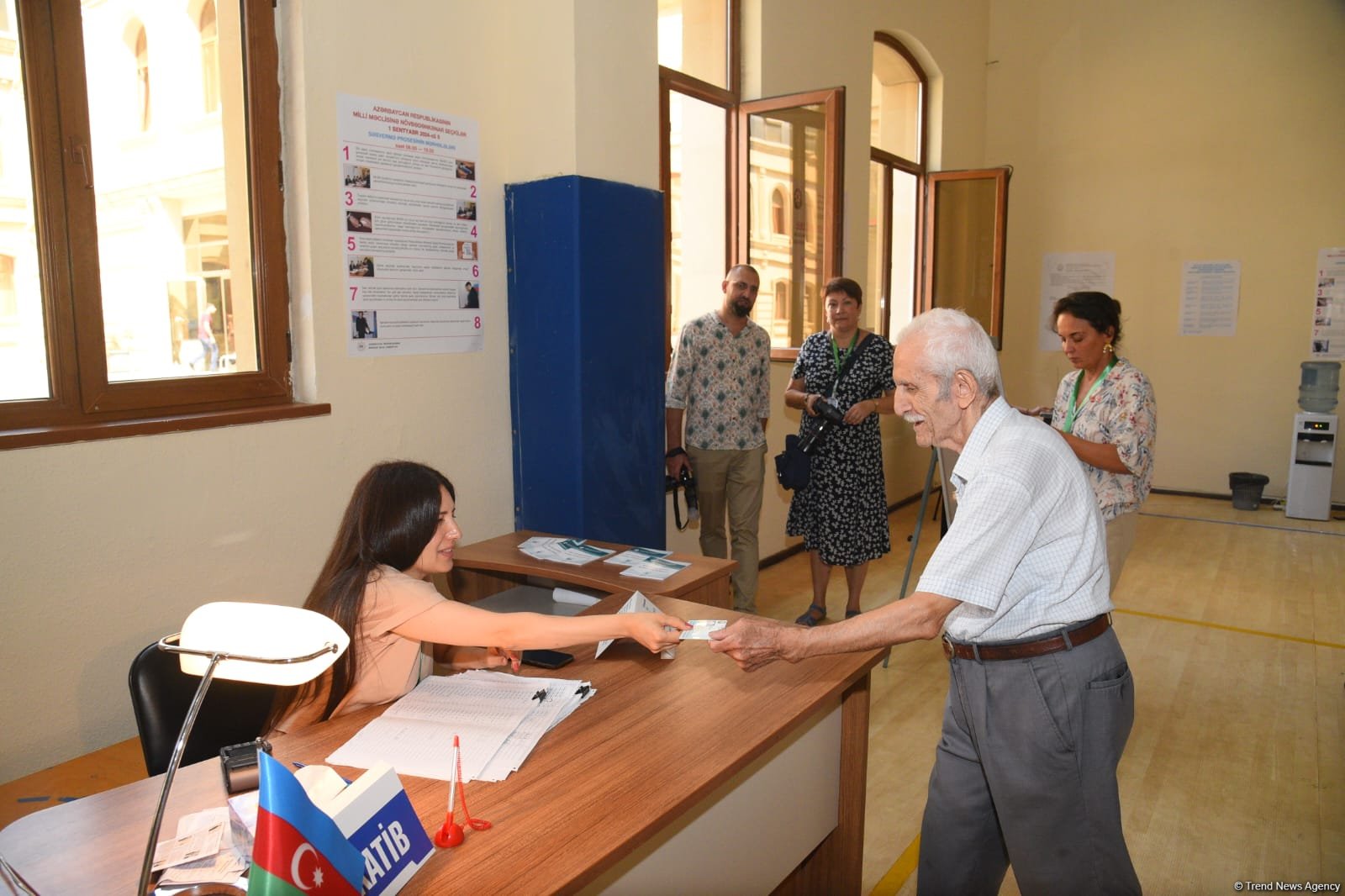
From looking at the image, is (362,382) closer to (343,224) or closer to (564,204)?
(343,224)

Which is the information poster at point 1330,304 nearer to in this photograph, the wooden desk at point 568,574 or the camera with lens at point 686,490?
the camera with lens at point 686,490

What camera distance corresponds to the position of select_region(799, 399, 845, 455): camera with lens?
4.19 metres

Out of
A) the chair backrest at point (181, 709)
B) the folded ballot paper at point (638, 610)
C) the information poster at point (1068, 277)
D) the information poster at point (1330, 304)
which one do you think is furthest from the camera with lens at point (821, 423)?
the information poster at point (1330, 304)

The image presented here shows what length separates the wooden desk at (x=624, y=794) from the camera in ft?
4.29

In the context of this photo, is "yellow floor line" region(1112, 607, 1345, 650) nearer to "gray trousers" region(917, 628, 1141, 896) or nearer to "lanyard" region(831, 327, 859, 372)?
"lanyard" region(831, 327, 859, 372)

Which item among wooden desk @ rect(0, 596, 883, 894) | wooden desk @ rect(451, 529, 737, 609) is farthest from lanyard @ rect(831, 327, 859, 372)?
wooden desk @ rect(0, 596, 883, 894)

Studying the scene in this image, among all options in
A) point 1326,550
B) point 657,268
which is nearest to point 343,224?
point 657,268

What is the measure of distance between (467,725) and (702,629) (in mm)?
571

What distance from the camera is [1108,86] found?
7.52 meters

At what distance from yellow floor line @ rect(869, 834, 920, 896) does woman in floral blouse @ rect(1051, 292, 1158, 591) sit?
3.40 ft

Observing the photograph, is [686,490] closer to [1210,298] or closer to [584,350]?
[584,350]

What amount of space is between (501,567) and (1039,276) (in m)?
6.64

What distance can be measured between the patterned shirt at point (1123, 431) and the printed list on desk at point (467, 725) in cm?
191

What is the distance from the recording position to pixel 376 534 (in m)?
1.89
